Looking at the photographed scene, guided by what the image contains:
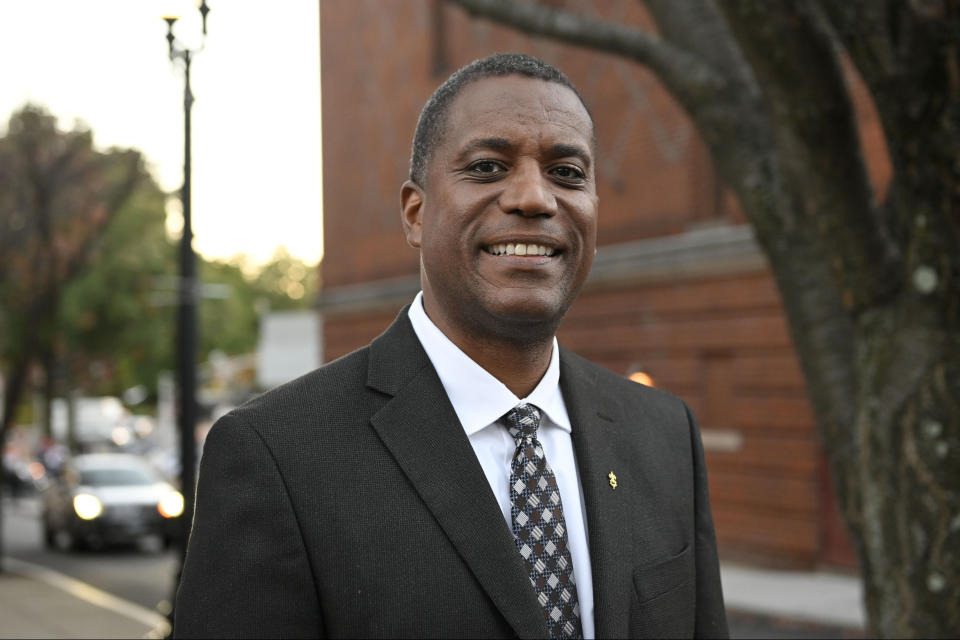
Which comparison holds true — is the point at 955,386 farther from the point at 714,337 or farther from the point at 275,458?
the point at 714,337

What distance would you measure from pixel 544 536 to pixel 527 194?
2.02ft

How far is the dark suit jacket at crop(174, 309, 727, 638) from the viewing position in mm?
2105

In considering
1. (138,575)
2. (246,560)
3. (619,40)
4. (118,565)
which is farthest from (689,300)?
(246,560)

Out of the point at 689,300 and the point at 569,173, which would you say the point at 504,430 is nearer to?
the point at 569,173

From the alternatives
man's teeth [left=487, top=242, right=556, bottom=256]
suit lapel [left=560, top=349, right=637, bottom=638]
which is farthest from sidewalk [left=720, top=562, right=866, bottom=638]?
man's teeth [left=487, top=242, right=556, bottom=256]

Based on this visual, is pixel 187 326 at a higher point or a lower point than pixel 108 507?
higher

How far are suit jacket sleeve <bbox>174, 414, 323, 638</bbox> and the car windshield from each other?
21.2m

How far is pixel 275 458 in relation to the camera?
85.8 inches

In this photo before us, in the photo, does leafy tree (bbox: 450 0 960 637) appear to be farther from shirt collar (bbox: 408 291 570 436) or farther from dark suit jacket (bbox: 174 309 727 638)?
shirt collar (bbox: 408 291 570 436)

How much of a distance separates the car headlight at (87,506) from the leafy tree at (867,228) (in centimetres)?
1722

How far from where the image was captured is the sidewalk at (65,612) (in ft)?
38.5

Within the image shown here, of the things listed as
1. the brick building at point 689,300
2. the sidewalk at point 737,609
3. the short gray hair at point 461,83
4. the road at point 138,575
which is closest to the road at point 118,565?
the road at point 138,575

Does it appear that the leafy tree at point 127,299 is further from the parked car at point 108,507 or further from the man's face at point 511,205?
the man's face at point 511,205

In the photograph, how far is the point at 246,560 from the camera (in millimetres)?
2098
